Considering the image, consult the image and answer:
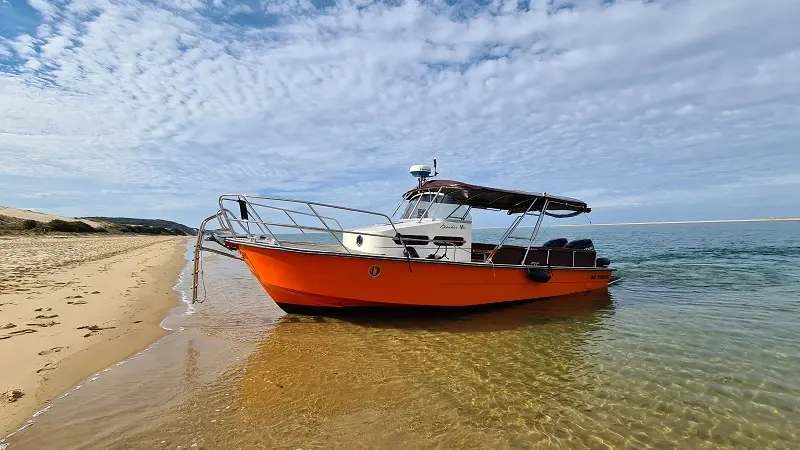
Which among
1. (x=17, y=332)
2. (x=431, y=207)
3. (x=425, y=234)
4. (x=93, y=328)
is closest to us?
(x=17, y=332)

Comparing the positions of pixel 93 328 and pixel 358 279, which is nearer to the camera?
pixel 93 328

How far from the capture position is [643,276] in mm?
17125

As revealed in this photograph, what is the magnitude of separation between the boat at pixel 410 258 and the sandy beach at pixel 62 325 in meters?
1.82

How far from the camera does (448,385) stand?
19.2 feet

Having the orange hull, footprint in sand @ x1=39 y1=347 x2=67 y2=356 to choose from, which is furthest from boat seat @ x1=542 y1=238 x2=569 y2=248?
footprint in sand @ x1=39 y1=347 x2=67 y2=356

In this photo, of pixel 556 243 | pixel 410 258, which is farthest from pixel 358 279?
pixel 556 243

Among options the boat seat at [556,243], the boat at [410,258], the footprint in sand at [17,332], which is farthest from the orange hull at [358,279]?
the boat seat at [556,243]

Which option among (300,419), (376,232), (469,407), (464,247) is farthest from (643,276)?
(300,419)

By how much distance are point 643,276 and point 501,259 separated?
29.4 feet

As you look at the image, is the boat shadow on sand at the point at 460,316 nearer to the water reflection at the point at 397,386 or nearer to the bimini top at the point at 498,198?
the water reflection at the point at 397,386

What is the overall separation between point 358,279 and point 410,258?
1235 mm

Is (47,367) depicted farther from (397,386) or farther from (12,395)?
(397,386)

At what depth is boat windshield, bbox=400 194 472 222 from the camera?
36.3ft

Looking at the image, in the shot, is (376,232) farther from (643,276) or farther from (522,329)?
(643,276)
